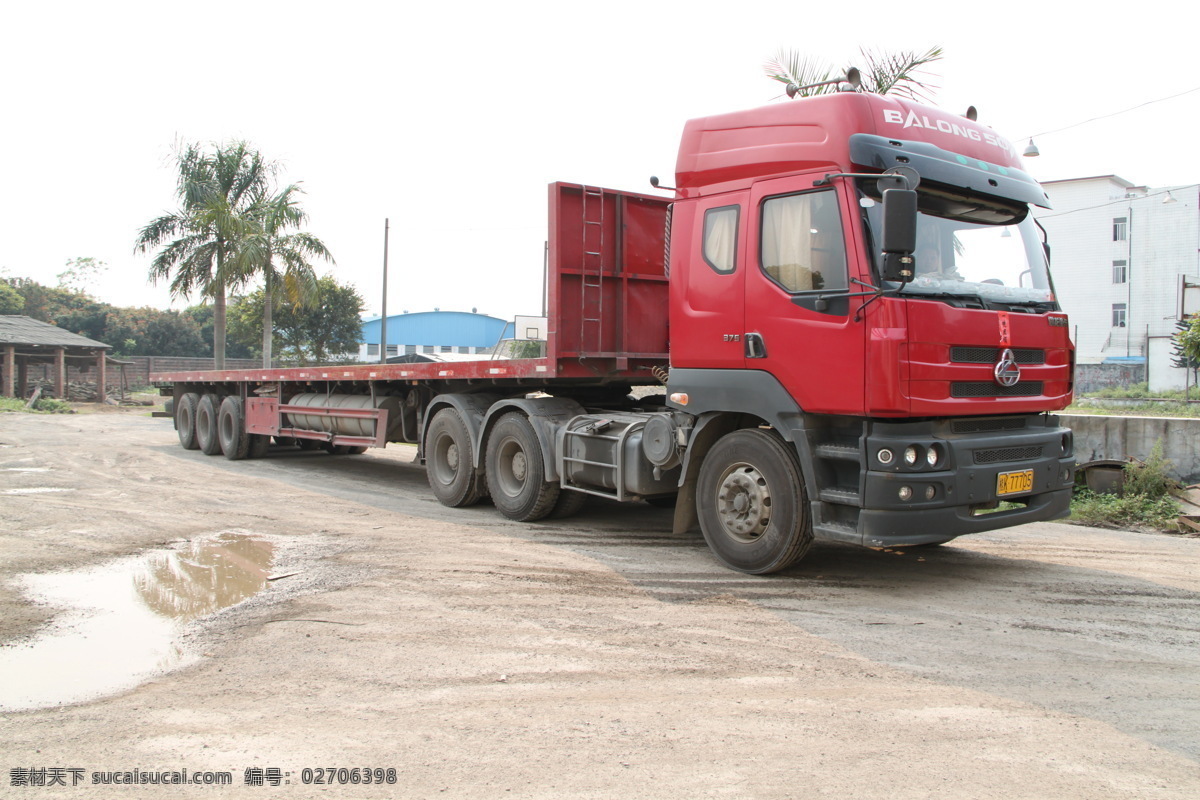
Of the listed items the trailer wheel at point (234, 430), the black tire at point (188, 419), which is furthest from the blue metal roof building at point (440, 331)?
the trailer wheel at point (234, 430)

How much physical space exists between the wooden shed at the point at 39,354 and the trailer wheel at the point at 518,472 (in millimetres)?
33571

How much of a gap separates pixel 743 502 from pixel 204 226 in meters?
25.3

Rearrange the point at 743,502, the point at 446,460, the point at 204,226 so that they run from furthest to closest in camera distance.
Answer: the point at 204,226 → the point at 446,460 → the point at 743,502

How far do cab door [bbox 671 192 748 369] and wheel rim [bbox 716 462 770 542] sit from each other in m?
0.80

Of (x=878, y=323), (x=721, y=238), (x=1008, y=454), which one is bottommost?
(x=1008, y=454)

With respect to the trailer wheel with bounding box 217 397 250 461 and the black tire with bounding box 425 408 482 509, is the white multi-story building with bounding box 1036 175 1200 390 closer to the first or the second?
the trailer wheel with bounding box 217 397 250 461

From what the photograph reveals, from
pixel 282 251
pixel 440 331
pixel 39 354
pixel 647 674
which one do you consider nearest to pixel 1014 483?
pixel 647 674

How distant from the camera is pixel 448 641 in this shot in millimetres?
4996

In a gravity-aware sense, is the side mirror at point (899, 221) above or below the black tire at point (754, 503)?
above

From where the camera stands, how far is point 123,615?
5660 millimetres

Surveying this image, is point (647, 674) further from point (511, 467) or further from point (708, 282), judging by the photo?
point (511, 467)

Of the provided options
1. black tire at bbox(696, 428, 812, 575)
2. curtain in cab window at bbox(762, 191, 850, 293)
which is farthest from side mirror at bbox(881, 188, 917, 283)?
black tire at bbox(696, 428, 812, 575)

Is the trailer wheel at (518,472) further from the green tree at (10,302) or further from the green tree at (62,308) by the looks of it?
the green tree at (10,302)

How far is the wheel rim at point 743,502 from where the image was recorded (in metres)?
6.24
